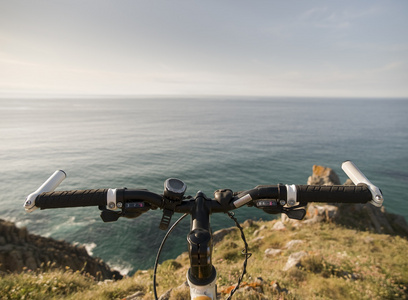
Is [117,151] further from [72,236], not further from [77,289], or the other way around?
[77,289]

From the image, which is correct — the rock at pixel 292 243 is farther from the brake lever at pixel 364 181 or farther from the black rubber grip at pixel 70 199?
the black rubber grip at pixel 70 199

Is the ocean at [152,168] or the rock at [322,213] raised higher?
the rock at [322,213]

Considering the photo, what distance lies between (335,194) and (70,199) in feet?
9.54

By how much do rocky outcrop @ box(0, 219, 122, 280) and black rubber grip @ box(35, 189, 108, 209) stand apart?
12053 millimetres

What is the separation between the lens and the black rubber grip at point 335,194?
230 cm

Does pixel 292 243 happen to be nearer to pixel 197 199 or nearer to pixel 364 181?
pixel 364 181

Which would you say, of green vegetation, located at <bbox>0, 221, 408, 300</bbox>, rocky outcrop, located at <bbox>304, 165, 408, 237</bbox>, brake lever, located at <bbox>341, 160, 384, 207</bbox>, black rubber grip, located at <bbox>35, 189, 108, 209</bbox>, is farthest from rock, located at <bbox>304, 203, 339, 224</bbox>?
black rubber grip, located at <bbox>35, 189, 108, 209</bbox>

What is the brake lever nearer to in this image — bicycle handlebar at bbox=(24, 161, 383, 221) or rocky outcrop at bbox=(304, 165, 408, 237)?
bicycle handlebar at bbox=(24, 161, 383, 221)

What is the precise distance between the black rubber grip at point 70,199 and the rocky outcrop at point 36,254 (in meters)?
12.1

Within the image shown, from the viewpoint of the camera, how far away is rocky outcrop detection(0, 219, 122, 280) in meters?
12.9

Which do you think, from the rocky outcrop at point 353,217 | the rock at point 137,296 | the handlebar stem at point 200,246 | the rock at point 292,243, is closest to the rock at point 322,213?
the rocky outcrop at point 353,217

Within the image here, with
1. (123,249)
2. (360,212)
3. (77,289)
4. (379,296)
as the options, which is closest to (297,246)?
(379,296)

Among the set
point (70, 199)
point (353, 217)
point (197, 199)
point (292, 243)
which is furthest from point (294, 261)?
point (353, 217)

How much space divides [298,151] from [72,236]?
48088 mm
